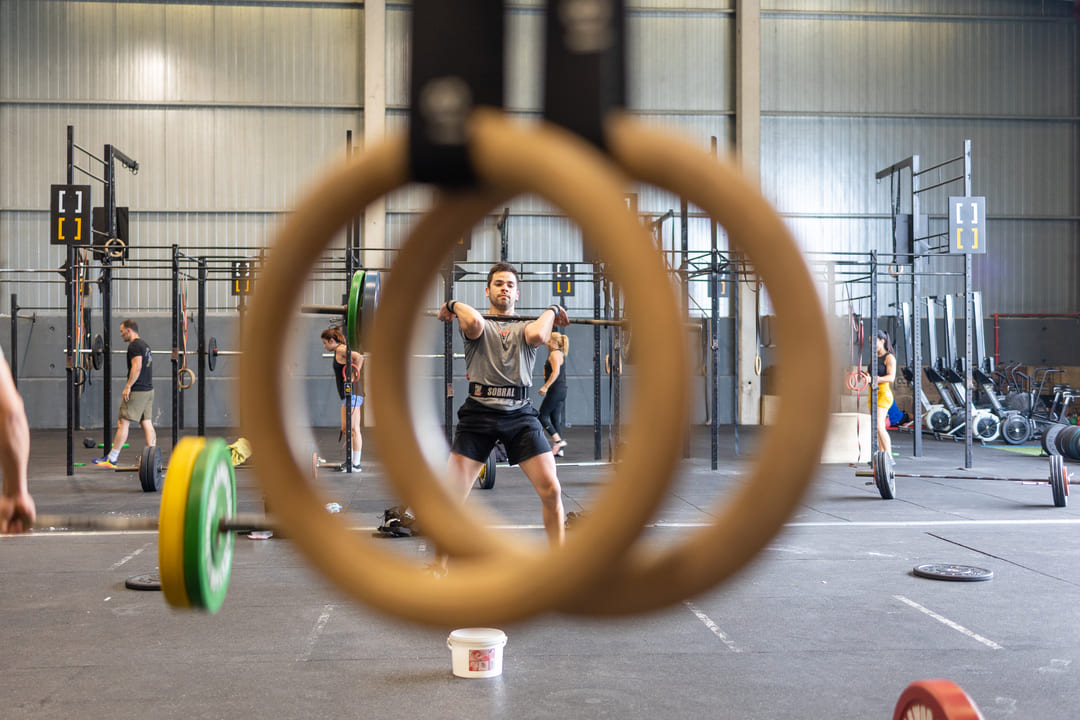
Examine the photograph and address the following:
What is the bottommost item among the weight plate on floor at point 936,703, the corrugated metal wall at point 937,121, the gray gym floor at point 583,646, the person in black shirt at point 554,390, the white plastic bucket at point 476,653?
the gray gym floor at point 583,646

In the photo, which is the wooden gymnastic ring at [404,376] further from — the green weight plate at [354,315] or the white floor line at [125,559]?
the white floor line at [125,559]

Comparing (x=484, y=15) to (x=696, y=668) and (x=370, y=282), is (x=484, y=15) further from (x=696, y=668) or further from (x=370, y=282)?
(x=696, y=668)

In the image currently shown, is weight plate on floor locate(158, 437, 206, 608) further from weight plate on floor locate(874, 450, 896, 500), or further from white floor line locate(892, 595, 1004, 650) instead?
weight plate on floor locate(874, 450, 896, 500)

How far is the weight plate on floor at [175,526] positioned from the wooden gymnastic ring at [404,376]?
624 mm

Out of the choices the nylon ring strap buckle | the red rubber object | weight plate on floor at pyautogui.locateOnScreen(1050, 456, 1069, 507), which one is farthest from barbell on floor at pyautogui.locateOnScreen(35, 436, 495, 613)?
the red rubber object

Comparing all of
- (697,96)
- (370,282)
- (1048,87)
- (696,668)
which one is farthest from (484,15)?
(1048,87)

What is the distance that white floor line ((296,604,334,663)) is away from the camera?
3.91m

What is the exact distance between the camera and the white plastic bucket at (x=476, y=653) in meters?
3.61

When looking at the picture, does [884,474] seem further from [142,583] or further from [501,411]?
[142,583]

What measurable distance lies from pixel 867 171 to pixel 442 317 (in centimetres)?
1524

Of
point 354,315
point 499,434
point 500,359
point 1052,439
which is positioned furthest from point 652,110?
point 354,315

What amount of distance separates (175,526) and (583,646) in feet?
9.91

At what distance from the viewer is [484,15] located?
609 millimetres

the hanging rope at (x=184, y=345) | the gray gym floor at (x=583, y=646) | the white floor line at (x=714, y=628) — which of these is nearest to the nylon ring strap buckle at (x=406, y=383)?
the gray gym floor at (x=583, y=646)
